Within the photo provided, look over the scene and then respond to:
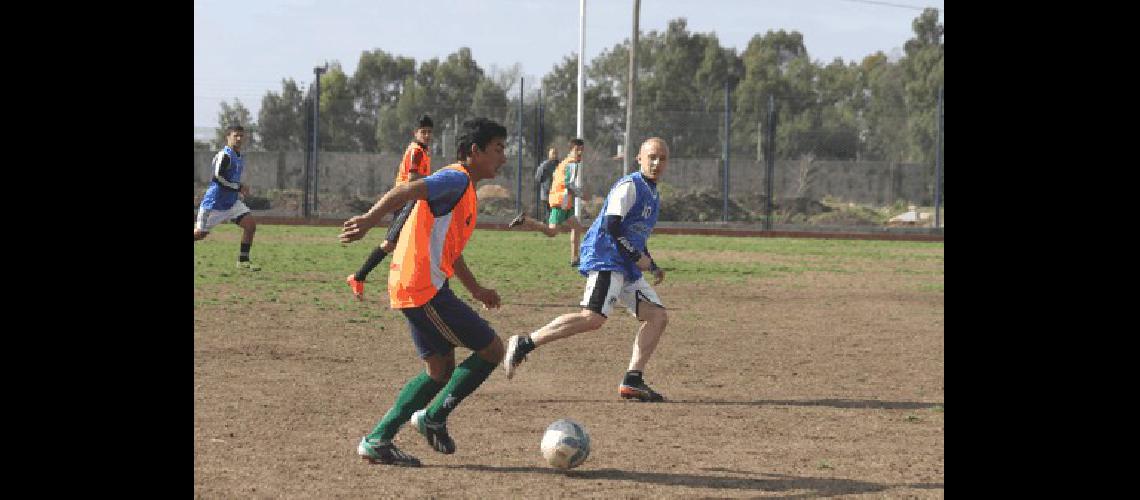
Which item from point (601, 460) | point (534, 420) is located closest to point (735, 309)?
point (534, 420)

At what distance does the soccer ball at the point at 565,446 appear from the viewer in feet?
21.2

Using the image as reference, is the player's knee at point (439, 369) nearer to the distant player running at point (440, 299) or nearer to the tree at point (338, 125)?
the distant player running at point (440, 299)

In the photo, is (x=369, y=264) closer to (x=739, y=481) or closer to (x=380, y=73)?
(x=739, y=481)

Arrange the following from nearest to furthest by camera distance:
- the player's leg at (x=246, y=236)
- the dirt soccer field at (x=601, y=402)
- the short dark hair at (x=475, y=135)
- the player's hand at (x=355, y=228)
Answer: the player's hand at (x=355, y=228) < the dirt soccer field at (x=601, y=402) < the short dark hair at (x=475, y=135) < the player's leg at (x=246, y=236)

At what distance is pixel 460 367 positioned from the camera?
673cm

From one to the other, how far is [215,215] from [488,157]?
10987 millimetres

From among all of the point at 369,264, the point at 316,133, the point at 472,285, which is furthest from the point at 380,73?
the point at 472,285

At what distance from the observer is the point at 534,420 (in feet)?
25.9

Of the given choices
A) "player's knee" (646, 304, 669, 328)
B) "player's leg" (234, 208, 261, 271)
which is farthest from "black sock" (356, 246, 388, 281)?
"player's knee" (646, 304, 669, 328)

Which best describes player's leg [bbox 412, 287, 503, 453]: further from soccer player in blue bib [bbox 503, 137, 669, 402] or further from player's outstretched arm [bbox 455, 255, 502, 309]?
soccer player in blue bib [bbox 503, 137, 669, 402]

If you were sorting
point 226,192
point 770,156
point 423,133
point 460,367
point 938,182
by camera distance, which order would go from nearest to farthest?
1. point 460,367
2. point 423,133
3. point 226,192
4. point 770,156
5. point 938,182

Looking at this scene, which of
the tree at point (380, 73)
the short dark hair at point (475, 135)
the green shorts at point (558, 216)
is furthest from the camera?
the tree at point (380, 73)

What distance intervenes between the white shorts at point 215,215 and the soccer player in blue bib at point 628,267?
914 cm

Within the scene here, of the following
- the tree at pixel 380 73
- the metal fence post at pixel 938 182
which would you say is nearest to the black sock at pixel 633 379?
the metal fence post at pixel 938 182
